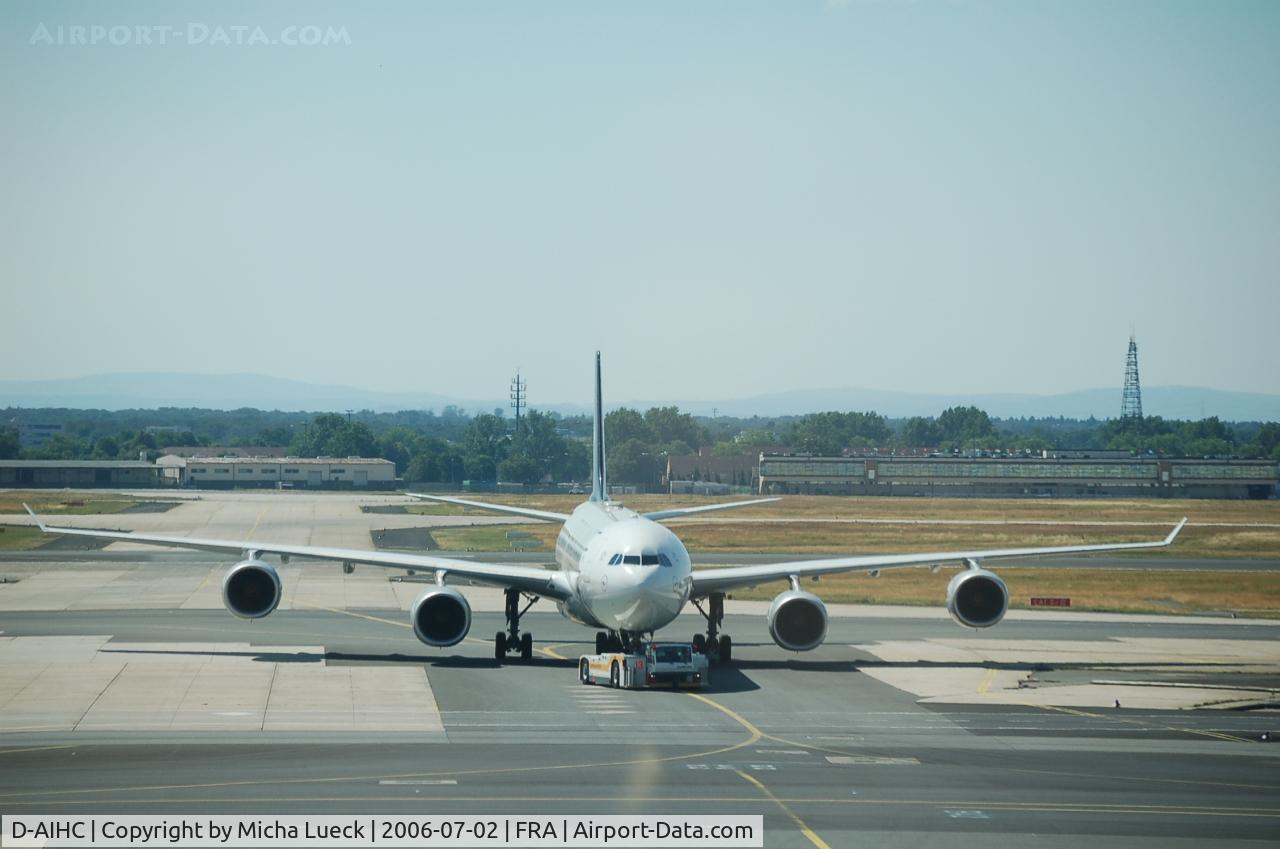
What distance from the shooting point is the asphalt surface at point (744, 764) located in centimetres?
2766

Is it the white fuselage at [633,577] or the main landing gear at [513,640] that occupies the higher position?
the white fuselage at [633,577]

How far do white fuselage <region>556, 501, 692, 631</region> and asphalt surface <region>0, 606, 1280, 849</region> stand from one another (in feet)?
7.60

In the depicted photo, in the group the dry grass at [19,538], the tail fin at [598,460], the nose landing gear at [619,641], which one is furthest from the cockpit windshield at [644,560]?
the dry grass at [19,538]

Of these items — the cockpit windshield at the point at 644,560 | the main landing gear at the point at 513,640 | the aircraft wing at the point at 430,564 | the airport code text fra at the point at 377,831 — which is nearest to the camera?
the airport code text fra at the point at 377,831

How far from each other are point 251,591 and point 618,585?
44.2 feet

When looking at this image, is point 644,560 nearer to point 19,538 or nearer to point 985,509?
point 19,538

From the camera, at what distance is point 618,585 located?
A: 4253 cm

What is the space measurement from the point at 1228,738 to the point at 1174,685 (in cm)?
910

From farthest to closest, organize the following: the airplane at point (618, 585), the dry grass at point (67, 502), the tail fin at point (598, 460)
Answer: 1. the dry grass at point (67, 502)
2. the tail fin at point (598, 460)
3. the airplane at point (618, 585)

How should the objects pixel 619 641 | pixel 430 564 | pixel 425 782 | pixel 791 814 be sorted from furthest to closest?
pixel 430 564 < pixel 619 641 < pixel 425 782 < pixel 791 814

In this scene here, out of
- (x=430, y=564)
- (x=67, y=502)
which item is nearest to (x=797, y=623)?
(x=430, y=564)

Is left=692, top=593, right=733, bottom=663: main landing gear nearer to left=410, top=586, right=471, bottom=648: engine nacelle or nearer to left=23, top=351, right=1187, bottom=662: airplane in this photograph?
left=23, top=351, right=1187, bottom=662: airplane

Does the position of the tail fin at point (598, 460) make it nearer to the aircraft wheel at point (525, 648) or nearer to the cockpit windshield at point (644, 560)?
the aircraft wheel at point (525, 648)

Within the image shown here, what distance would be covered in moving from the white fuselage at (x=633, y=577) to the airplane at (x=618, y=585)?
0.03 metres
